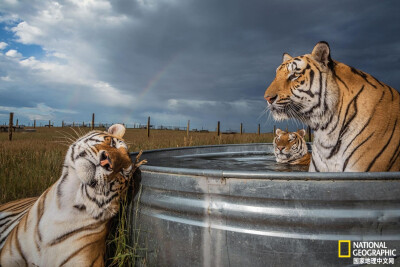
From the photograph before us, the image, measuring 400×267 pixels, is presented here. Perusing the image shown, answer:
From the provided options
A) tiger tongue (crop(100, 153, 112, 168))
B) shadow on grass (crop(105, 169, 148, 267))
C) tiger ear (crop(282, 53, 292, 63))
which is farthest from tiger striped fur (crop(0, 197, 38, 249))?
tiger ear (crop(282, 53, 292, 63))

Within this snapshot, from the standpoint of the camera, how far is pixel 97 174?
1.86 metres

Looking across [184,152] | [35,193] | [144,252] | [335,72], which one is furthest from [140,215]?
[35,193]

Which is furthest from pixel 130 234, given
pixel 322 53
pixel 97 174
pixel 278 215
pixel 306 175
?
pixel 322 53

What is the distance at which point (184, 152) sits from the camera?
5105 millimetres

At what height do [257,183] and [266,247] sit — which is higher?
[257,183]

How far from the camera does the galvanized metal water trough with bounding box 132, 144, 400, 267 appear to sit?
58.4 inches

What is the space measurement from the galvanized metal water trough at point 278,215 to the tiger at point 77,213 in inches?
17.5

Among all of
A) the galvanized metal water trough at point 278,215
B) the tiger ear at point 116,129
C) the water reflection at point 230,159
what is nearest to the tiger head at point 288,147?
the water reflection at point 230,159

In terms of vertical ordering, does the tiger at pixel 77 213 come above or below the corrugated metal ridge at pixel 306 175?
below

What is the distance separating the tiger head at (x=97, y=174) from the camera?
186 cm

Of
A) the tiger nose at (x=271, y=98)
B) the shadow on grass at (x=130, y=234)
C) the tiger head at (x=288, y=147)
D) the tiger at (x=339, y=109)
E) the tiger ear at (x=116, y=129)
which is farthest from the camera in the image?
the tiger head at (x=288, y=147)

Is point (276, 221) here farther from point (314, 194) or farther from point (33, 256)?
point (33, 256)

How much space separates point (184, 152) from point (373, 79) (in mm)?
3283

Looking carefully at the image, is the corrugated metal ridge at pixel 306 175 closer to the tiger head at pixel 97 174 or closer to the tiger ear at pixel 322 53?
the tiger head at pixel 97 174
